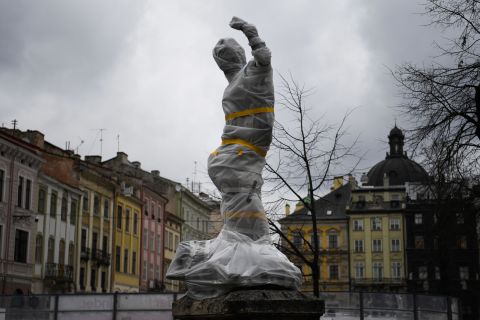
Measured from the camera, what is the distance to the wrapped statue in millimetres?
8805

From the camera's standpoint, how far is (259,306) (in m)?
8.20

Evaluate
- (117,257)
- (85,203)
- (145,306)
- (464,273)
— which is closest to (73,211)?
(85,203)

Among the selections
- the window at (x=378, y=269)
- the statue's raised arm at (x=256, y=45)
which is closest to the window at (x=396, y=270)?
the window at (x=378, y=269)

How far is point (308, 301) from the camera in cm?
846

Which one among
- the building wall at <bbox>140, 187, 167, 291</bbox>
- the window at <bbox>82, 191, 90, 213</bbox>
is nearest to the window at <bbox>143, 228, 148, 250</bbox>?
the building wall at <bbox>140, 187, 167, 291</bbox>

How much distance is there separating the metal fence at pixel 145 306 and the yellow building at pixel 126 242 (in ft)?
99.5

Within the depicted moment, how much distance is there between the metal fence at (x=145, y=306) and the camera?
19.9 m

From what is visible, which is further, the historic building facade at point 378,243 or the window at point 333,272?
the window at point 333,272

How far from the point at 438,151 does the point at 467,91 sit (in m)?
1.47

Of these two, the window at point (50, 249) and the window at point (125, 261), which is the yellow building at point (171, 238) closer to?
the window at point (125, 261)

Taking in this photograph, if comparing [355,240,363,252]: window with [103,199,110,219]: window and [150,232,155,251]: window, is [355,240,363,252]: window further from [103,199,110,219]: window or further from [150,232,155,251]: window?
[103,199,110,219]: window

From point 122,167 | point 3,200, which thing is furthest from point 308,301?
point 122,167

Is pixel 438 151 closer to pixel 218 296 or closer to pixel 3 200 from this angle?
pixel 218 296

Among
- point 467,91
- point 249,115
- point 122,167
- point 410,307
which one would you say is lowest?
point 410,307
